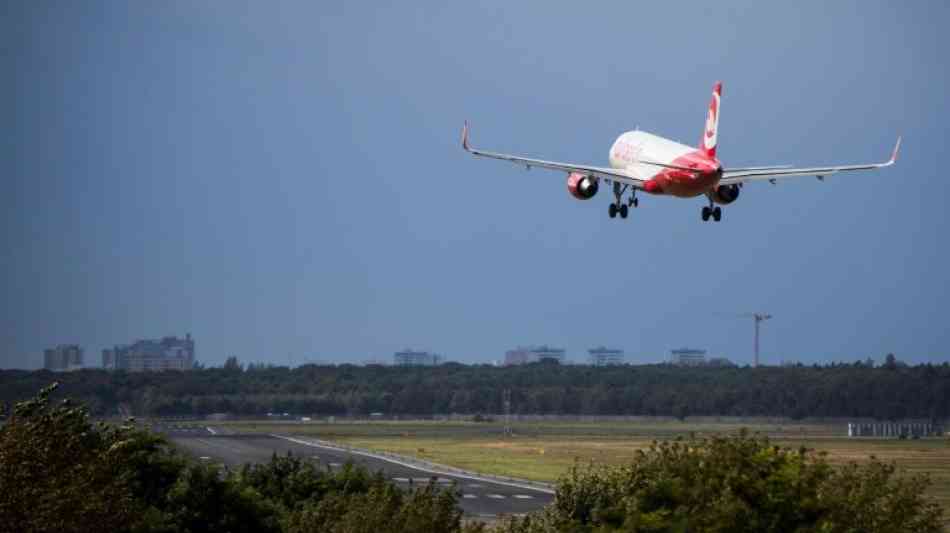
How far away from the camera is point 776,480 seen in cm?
4500

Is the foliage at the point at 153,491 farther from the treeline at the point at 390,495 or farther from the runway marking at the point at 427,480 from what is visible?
the runway marking at the point at 427,480

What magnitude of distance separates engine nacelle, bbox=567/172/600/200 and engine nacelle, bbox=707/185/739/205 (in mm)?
7535

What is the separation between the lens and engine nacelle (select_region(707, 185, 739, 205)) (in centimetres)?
9712

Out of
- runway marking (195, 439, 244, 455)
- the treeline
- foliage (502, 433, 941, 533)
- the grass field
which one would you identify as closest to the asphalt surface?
runway marking (195, 439, 244, 455)

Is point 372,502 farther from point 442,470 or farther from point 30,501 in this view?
point 442,470

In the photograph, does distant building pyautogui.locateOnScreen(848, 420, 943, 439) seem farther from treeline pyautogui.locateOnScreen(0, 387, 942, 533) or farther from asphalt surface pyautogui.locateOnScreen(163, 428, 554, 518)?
treeline pyautogui.locateOnScreen(0, 387, 942, 533)

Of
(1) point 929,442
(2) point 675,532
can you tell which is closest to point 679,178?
(2) point 675,532

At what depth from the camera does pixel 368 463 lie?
142500mm

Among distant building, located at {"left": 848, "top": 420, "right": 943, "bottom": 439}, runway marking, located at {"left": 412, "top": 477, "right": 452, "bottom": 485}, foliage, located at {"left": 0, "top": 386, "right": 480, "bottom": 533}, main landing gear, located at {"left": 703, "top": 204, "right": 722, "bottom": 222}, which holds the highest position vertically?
main landing gear, located at {"left": 703, "top": 204, "right": 722, "bottom": 222}

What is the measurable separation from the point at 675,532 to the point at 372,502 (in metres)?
19.2

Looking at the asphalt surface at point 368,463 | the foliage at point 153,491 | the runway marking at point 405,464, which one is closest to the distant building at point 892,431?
the runway marking at point 405,464

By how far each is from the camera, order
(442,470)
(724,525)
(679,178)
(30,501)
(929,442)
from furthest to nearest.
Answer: (929,442) < (442,470) < (679,178) < (30,501) < (724,525)

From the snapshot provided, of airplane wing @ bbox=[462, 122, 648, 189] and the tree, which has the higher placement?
airplane wing @ bbox=[462, 122, 648, 189]

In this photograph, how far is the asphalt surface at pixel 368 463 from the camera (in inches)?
4122
